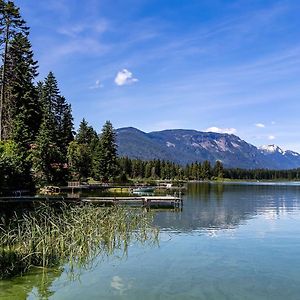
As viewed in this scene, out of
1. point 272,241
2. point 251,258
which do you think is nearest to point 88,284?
point 251,258

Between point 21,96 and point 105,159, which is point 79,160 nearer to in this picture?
point 105,159

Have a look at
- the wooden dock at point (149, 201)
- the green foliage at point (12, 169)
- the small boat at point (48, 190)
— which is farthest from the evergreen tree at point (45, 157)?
the wooden dock at point (149, 201)

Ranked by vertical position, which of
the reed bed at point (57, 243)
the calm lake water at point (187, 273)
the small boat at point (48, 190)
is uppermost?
the small boat at point (48, 190)

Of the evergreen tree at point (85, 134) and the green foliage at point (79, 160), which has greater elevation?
the evergreen tree at point (85, 134)

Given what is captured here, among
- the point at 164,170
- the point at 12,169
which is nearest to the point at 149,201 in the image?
the point at 12,169

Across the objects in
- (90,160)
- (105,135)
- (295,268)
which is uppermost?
(105,135)

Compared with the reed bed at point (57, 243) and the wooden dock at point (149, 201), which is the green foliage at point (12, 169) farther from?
the reed bed at point (57, 243)

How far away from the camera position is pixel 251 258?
18.8 meters

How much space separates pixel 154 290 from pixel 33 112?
45.5 m

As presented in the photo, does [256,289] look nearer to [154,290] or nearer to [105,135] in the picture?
[154,290]

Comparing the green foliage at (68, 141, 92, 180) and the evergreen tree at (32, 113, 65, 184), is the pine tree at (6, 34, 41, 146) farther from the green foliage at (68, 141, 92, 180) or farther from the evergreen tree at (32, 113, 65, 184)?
the green foliage at (68, 141, 92, 180)

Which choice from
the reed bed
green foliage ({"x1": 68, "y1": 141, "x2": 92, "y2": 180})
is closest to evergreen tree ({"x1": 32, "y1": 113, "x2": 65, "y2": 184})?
green foliage ({"x1": 68, "y1": 141, "x2": 92, "y2": 180})

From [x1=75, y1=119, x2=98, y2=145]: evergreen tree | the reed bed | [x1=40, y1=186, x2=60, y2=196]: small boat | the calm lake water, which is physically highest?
[x1=75, y1=119, x2=98, y2=145]: evergreen tree

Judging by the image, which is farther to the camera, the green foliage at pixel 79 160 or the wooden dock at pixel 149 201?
the green foliage at pixel 79 160
